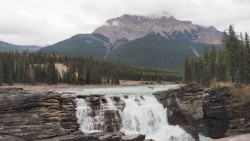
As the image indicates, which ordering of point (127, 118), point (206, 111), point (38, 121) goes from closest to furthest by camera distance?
1. point (38, 121)
2. point (127, 118)
3. point (206, 111)

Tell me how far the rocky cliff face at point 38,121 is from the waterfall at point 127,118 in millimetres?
7022

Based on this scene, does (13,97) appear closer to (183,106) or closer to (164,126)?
(164,126)

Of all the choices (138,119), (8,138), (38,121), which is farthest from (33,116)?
(138,119)

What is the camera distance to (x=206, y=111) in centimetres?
6556

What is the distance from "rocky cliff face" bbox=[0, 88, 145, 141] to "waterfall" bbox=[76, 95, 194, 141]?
276 inches

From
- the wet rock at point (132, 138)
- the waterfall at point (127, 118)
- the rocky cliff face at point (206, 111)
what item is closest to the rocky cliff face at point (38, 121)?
the wet rock at point (132, 138)

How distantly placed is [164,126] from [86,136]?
72.9 ft

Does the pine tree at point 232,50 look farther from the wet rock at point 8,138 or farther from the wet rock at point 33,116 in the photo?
the wet rock at point 8,138

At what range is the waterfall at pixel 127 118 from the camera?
192 ft

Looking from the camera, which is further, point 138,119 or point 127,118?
point 138,119

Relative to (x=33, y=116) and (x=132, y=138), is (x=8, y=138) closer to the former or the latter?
(x=33, y=116)

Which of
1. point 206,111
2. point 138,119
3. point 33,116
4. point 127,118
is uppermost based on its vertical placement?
point 33,116

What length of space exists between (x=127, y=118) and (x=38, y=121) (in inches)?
736

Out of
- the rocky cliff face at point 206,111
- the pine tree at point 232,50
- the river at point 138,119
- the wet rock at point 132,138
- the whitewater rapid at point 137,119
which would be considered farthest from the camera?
the pine tree at point 232,50
